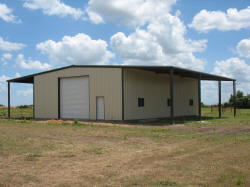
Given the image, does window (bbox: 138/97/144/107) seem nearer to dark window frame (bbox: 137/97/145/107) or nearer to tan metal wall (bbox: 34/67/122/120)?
dark window frame (bbox: 137/97/145/107)

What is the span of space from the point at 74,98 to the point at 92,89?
8.53 ft

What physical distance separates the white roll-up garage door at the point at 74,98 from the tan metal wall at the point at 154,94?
13.3ft

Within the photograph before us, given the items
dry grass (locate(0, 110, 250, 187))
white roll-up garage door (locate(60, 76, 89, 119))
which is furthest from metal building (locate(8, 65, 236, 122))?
dry grass (locate(0, 110, 250, 187))

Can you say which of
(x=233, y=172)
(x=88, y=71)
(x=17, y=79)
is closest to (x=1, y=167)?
(x=233, y=172)

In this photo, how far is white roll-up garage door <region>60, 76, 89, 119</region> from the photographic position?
25.3m

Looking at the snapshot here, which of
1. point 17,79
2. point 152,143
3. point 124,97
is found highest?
point 17,79

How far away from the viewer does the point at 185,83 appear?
3300 centimetres

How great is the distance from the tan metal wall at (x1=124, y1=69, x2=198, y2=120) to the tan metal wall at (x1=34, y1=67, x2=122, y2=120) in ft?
2.48

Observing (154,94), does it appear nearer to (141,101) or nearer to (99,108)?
(141,101)

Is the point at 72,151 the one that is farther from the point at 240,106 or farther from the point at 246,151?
the point at 240,106

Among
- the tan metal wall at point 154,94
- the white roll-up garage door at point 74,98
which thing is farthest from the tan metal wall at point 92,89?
the tan metal wall at point 154,94

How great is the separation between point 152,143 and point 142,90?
45.7ft

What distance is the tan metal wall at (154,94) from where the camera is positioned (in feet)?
77.9

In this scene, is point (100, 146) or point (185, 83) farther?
point (185, 83)
